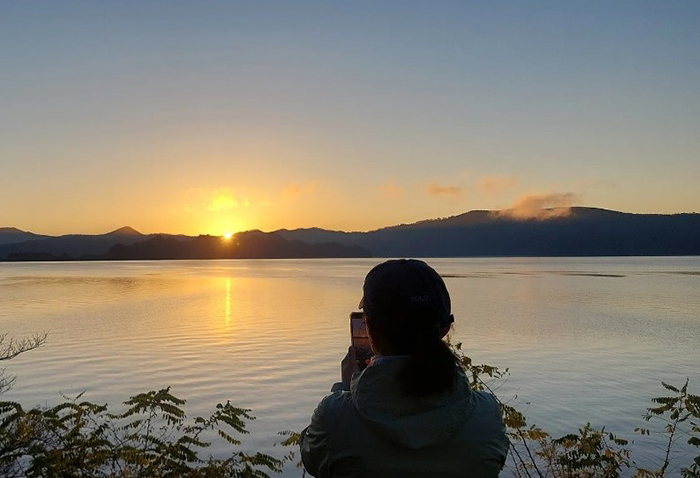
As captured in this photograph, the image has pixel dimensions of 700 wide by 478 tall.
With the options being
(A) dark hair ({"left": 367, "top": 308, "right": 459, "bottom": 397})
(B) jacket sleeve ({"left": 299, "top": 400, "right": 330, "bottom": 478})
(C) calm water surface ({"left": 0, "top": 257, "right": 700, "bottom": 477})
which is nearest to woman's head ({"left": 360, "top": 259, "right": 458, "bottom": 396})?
(A) dark hair ({"left": 367, "top": 308, "right": 459, "bottom": 397})

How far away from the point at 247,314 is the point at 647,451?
31917 millimetres

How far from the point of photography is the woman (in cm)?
228

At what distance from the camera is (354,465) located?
2.34 m

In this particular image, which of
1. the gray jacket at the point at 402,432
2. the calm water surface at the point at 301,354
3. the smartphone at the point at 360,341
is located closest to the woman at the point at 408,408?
the gray jacket at the point at 402,432

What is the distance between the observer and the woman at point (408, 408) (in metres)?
2.28

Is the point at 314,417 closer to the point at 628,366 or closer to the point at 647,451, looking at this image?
the point at 647,451

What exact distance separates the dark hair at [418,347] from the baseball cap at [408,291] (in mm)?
16

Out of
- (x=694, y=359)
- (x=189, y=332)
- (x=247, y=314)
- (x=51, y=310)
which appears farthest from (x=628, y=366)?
(x=51, y=310)

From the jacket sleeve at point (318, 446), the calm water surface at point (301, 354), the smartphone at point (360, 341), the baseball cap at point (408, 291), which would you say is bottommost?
the calm water surface at point (301, 354)

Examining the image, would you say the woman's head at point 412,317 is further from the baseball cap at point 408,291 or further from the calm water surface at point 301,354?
the calm water surface at point 301,354

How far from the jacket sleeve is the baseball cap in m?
0.43

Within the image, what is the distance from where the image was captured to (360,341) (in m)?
2.93

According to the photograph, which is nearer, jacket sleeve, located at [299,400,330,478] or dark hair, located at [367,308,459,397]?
dark hair, located at [367,308,459,397]

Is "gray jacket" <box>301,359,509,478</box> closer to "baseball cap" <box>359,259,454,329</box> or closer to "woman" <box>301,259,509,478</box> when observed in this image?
"woman" <box>301,259,509,478</box>
